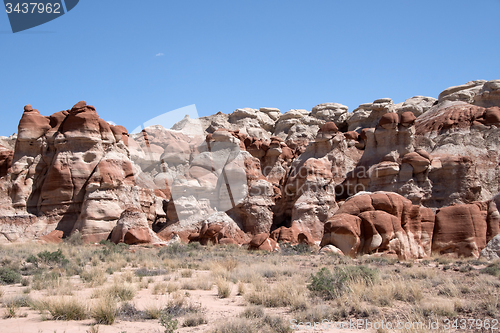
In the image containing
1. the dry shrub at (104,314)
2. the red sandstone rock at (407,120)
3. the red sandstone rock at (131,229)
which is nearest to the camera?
the dry shrub at (104,314)

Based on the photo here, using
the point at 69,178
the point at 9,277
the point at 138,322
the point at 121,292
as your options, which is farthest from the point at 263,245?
the point at 138,322

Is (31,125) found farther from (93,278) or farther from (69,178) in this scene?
(93,278)

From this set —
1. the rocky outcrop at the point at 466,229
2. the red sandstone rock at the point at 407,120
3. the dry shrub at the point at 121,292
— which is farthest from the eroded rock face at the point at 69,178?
the red sandstone rock at the point at 407,120

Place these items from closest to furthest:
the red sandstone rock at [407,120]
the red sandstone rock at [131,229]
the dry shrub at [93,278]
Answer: the dry shrub at [93,278]
the red sandstone rock at [131,229]
the red sandstone rock at [407,120]

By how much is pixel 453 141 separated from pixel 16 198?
31.4 meters

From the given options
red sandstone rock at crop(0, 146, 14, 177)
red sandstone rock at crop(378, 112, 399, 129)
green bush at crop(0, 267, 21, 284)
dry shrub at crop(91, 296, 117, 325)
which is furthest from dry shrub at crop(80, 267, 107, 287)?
red sandstone rock at crop(378, 112, 399, 129)

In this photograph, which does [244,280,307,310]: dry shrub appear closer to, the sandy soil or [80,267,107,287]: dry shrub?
the sandy soil

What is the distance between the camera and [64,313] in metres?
6.68

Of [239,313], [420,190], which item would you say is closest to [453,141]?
[420,190]

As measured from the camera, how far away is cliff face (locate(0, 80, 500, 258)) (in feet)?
63.2

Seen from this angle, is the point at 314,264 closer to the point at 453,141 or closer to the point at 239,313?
the point at 239,313

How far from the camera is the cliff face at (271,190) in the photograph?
63.2 ft

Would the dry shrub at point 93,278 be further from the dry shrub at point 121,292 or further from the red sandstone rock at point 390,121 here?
the red sandstone rock at point 390,121

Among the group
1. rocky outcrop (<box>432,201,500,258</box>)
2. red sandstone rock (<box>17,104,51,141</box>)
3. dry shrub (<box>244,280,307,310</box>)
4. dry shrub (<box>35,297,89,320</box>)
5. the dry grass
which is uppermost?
red sandstone rock (<box>17,104,51,141</box>)
